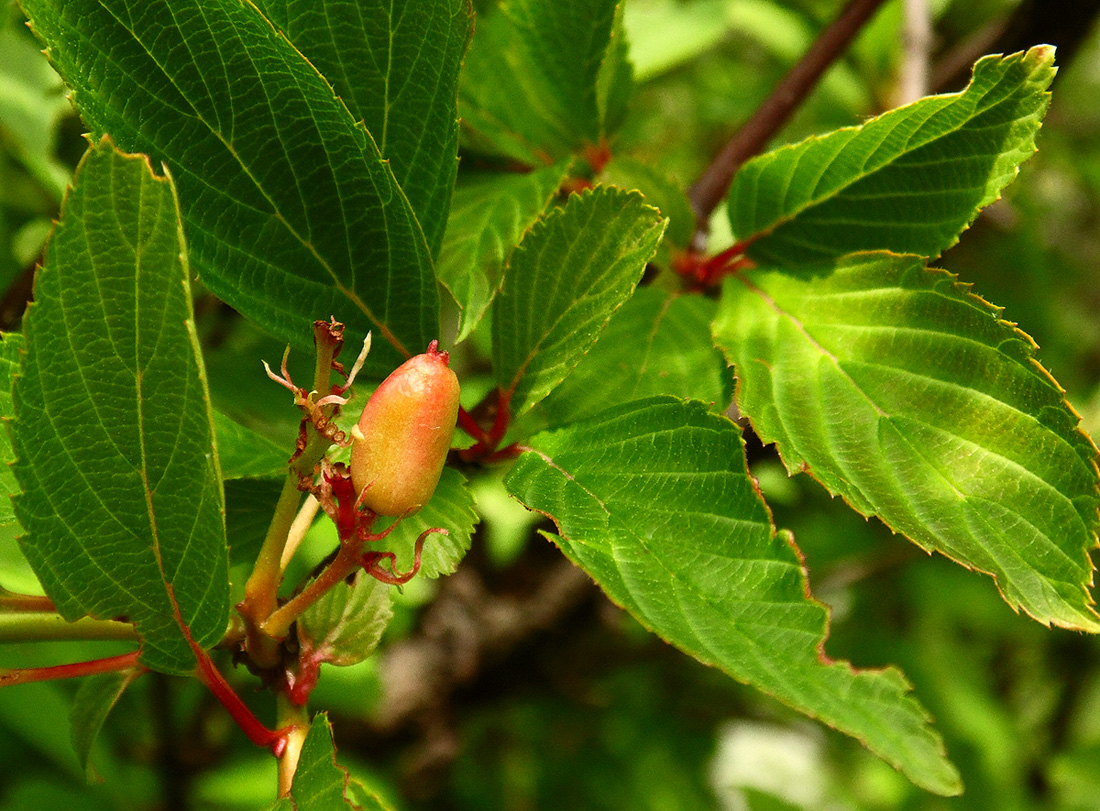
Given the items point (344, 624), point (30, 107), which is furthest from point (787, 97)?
point (30, 107)

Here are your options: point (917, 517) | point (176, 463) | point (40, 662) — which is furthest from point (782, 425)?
point (40, 662)

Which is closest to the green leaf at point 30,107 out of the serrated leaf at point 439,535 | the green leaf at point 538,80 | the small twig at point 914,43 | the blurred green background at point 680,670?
the blurred green background at point 680,670

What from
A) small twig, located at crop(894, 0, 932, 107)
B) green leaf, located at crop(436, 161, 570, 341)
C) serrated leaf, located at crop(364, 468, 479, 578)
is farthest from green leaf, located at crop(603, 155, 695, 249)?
small twig, located at crop(894, 0, 932, 107)

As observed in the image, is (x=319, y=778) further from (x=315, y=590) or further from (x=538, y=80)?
→ (x=538, y=80)

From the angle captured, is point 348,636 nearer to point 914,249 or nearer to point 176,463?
point 176,463

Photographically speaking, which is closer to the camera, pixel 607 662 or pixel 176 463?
pixel 176 463
